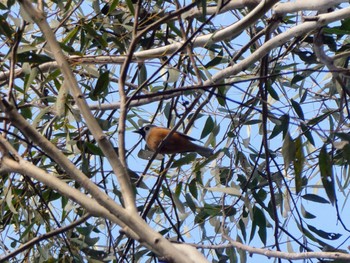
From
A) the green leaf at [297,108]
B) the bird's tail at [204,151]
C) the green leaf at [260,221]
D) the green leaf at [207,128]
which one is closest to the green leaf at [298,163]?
the green leaf at [297,108]

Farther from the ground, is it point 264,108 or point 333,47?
point 333,47

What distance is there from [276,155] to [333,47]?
2.31ft

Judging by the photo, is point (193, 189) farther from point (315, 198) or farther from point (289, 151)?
point (289, 151)

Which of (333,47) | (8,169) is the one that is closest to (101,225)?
(333,47)

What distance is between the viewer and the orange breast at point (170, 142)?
11.6ft

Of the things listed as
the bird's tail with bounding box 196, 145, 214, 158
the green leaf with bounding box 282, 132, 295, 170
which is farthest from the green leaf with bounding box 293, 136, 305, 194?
the bird's tail with bounding box 196, 145, 214, 158

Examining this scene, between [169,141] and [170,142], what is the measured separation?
0.14ft

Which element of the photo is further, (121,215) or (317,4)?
(317,4)

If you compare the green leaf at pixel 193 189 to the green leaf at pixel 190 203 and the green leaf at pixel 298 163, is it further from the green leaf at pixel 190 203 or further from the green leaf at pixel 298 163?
the green leaf at pixel 298 163

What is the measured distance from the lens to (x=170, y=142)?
3576mm

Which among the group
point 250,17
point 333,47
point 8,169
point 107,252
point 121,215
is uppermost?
point 333,47

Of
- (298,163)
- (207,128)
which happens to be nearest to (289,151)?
(298,163)

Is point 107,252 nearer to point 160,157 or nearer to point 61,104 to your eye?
point 160,157

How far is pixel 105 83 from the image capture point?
2844 mm
